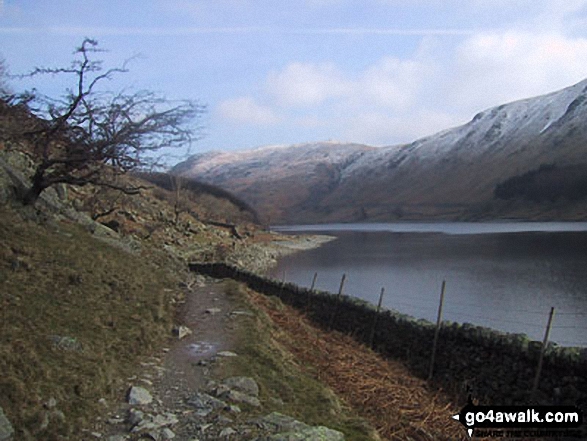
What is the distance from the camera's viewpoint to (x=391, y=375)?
14.6m

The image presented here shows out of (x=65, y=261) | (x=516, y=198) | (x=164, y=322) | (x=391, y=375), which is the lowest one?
(x=391, y=375)

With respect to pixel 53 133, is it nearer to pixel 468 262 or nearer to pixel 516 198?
pixel 468 262

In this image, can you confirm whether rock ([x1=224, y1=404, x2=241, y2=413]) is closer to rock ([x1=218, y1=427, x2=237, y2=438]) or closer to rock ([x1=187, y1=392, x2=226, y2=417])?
rock ([x1=187, y1=392, x2=226, y2=417])

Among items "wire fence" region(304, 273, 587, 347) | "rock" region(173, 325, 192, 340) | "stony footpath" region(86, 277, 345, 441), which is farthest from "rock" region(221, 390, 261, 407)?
"wire fence" region(304, 273, 587, 347)

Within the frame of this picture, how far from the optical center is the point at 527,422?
37.0ft

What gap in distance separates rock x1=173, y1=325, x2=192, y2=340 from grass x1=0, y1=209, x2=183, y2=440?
32 cm

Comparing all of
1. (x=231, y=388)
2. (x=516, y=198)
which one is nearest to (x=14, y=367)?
(x=231, y=388)

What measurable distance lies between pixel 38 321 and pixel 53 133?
817 cm

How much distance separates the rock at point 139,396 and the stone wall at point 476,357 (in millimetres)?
9397

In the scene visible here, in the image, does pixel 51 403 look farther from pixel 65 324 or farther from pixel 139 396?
pixel 65 324

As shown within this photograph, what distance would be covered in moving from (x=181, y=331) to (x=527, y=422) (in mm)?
8668

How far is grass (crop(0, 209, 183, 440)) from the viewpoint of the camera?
6.66 metres

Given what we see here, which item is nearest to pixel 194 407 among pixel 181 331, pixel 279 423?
pixel 279 423

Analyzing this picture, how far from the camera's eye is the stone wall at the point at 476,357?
11.9 metres
